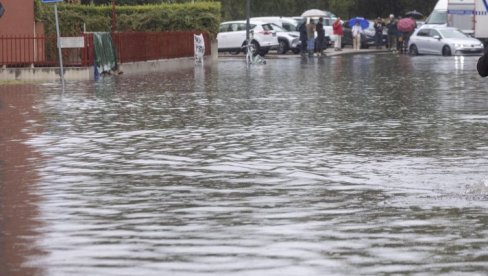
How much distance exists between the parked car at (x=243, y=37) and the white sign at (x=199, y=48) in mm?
9937

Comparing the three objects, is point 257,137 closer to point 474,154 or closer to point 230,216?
point 474,154

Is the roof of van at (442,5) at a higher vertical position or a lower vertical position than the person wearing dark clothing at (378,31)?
higher

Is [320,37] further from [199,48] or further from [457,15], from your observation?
[199,48]

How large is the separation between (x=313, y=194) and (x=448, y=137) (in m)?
5.36

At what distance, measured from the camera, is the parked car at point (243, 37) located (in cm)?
5838

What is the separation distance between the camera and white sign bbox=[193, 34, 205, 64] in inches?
1831

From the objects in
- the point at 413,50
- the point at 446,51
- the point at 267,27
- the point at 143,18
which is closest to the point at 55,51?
the point at 143,18

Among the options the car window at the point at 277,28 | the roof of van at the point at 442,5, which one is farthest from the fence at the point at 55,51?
the roof of van at the point at 442,5

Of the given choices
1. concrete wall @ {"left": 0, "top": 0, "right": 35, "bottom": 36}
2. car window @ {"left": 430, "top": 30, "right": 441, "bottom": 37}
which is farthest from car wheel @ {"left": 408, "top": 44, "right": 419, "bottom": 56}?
concrete wall @ {"left": 0, "top": 0, "right": 35, "bottom": 36}

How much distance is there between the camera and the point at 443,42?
55.4 m

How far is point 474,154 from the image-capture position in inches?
540

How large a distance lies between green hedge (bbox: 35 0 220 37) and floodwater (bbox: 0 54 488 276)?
18.6 meters

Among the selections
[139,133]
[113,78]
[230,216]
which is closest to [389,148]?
[139,133]

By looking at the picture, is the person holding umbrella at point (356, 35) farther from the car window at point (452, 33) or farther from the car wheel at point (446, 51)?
the car wheel at point (446, 51)
